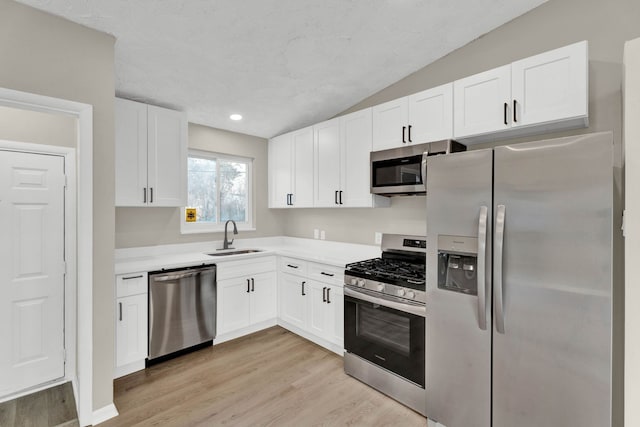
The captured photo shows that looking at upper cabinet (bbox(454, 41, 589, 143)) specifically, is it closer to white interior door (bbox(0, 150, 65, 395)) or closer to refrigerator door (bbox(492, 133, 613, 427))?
refrigerator door (bbox(492, 133, 613, 427))

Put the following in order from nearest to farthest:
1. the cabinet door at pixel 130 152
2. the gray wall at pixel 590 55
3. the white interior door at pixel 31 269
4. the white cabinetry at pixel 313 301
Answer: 1. the gray wall at pixel 590 55
2. the white interior door at pixel 31 269
3. the cabinet door at pixel 130 152
4. the white cabinetry at pixel 313 301

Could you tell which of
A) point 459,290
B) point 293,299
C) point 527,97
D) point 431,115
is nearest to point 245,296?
point 293,299

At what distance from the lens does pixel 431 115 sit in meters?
2.59

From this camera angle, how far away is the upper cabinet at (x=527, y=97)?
187cm

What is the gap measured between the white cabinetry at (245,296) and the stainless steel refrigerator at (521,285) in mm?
2110

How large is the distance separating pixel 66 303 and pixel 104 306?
774mm

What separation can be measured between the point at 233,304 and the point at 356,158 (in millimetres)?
2116

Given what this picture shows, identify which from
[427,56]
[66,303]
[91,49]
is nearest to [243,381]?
[66,303]

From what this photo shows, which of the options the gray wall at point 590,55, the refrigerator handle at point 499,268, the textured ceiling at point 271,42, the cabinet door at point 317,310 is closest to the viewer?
the refrigerator handle at point 499,268

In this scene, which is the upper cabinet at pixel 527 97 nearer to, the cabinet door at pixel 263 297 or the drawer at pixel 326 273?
the drawer at pixel 326 273

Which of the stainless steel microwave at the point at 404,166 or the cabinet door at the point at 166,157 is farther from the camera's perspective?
the cabinet door at the point at 166,157

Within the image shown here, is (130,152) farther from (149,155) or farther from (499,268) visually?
(499,268)

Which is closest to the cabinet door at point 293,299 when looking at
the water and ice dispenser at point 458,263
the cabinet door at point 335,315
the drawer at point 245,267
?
the drawer at point 245,267

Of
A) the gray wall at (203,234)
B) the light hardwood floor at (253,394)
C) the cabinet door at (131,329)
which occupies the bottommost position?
the light hardwood floor at (253,394)
